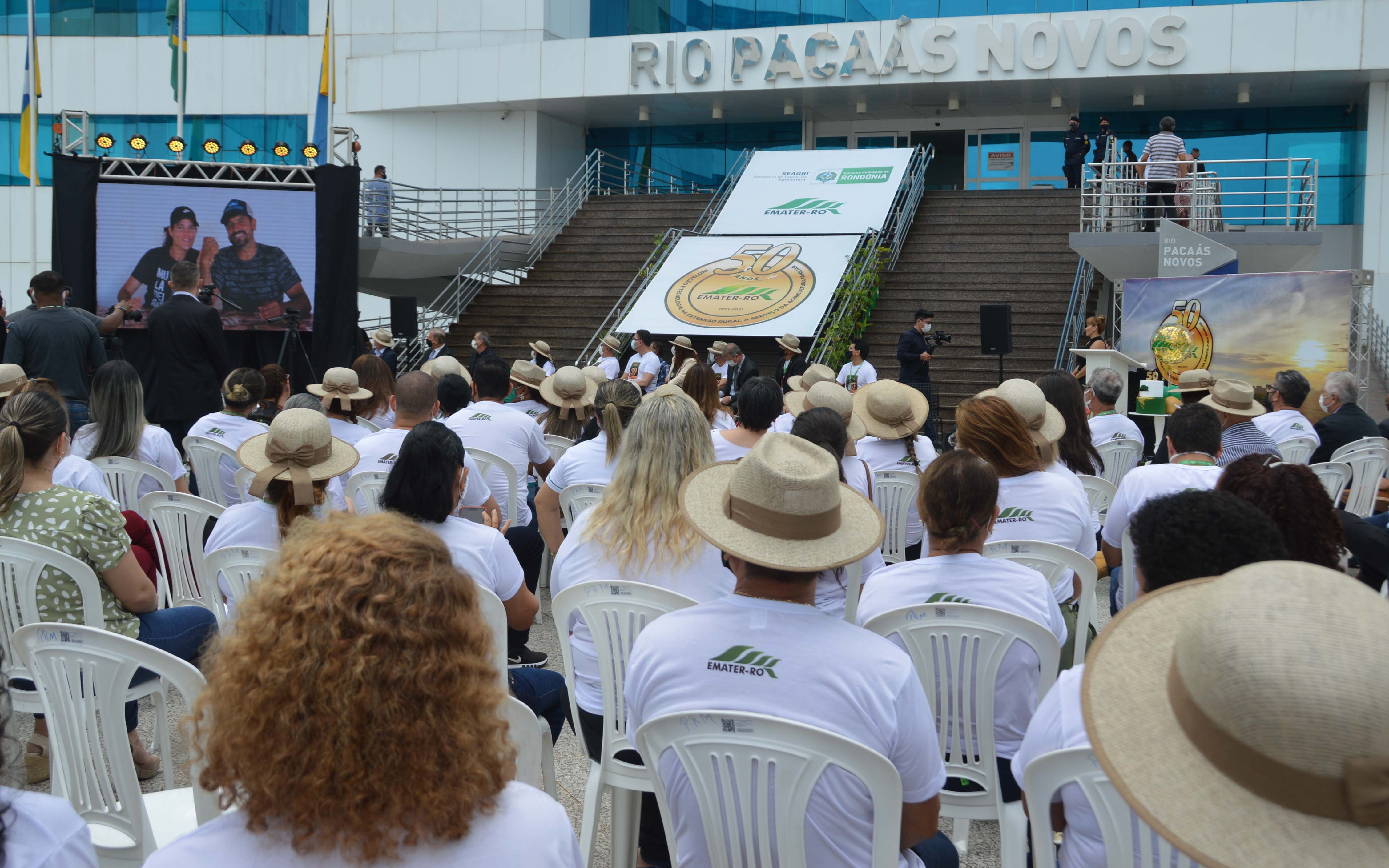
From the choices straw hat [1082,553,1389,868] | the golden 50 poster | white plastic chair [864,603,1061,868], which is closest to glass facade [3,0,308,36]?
the golden 50 poster

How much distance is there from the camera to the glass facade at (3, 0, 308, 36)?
25.6m

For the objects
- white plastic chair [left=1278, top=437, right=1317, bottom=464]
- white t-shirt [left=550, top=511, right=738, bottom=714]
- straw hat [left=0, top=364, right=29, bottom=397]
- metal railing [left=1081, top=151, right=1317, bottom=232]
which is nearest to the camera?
white t-shirt [left=550, top=511, right=738, bottom=714]

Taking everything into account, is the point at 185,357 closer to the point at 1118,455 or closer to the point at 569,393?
the point at 569,393

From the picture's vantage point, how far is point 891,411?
5648 mm

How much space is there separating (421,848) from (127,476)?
4.89 m

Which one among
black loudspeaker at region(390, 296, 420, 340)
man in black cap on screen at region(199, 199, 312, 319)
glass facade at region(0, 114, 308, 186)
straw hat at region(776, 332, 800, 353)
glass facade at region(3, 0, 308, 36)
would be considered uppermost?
glass facade at region(3, 0, 308, 36)

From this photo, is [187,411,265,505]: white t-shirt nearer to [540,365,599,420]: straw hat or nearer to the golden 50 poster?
[540,365,599,420]: straw hat

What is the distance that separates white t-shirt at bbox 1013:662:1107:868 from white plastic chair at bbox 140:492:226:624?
3.66m

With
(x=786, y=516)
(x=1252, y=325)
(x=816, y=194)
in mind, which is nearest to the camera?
(x=786, y=516)

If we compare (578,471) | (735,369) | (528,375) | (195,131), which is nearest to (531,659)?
(578,471)

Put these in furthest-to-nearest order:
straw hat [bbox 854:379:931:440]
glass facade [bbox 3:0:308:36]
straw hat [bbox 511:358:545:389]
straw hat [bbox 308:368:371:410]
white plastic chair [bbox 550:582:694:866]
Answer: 1. glass facade [bbox 3:0:308:36]
2. straw hat [bbox 511:358:545:389]
3. straw hat [bbox 308:368:371:410]
4. straw hat [bbox 854:379:931:440]
5. white plastic chair [bbox 550:582:694:866]

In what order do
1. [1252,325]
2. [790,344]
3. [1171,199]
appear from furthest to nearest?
1. [1171,199]
2. [790,344]
3. [1252,325]

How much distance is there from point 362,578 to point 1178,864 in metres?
1.48

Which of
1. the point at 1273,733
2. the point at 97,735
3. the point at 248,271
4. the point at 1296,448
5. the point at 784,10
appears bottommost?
the point at 97,735
